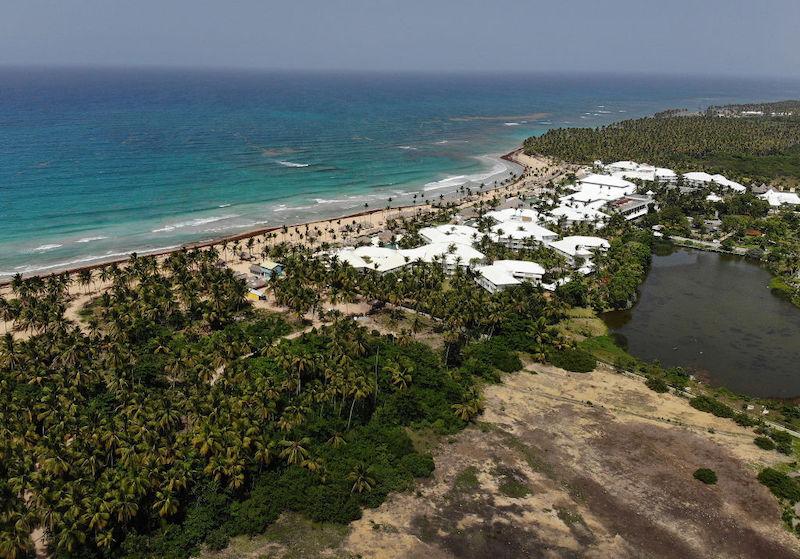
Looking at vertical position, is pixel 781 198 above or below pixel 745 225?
above

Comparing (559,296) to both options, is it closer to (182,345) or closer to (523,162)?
(182,345)

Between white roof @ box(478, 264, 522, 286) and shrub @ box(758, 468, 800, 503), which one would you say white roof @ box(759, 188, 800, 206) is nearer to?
white roof @ box(478, 264, 522, 286)

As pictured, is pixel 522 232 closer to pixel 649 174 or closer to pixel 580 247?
pixel 580 247

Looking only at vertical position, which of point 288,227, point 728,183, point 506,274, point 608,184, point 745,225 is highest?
point 608,184

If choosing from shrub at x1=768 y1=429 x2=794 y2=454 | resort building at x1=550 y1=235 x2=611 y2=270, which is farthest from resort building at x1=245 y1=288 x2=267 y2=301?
shrub at x1=768 y1=429 x2=794 y2=454

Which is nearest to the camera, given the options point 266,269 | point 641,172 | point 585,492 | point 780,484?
point 585,492

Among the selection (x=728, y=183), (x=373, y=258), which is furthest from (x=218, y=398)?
(x=728, y=183)

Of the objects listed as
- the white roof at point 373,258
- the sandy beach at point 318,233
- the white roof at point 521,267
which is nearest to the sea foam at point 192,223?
the sandy beach at point 318,233

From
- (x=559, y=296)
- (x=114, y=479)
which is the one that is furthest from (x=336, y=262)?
(x=114, y=479)
